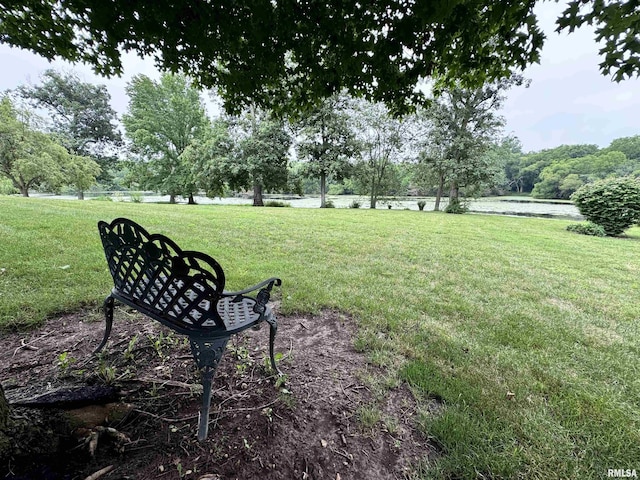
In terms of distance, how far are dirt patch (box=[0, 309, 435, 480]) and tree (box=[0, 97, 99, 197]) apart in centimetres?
1846

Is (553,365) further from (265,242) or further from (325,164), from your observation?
(325,164)

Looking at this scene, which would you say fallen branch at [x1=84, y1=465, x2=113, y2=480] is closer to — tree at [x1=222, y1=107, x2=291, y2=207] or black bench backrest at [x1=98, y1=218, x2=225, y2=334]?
black bench backrest at [x1=98, y1=218, x2=225, y2=334]

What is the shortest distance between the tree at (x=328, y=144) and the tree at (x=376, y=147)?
3.07 feet

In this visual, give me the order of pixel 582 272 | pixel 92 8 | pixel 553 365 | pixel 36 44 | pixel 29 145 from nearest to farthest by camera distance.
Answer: pixel 92 8, pixel 553 365, pixel 36 44, pixel 582 272, pixel 29 145

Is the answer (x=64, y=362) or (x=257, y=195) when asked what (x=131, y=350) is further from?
(x=257, y=195)

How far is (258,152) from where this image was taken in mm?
17312

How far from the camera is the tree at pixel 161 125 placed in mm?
21172

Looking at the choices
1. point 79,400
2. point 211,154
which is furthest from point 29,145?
point 79,400

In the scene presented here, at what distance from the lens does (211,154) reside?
57.0 feet

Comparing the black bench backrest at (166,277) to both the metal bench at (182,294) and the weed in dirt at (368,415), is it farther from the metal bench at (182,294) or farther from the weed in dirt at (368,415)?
the weed in dirt at (368,415)

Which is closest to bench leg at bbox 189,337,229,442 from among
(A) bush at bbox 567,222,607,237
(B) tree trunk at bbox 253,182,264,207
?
(A) bush at bbox 567,222,607,237

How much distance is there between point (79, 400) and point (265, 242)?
14.9ft

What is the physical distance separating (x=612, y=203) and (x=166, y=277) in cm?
1266

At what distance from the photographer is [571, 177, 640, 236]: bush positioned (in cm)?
842
